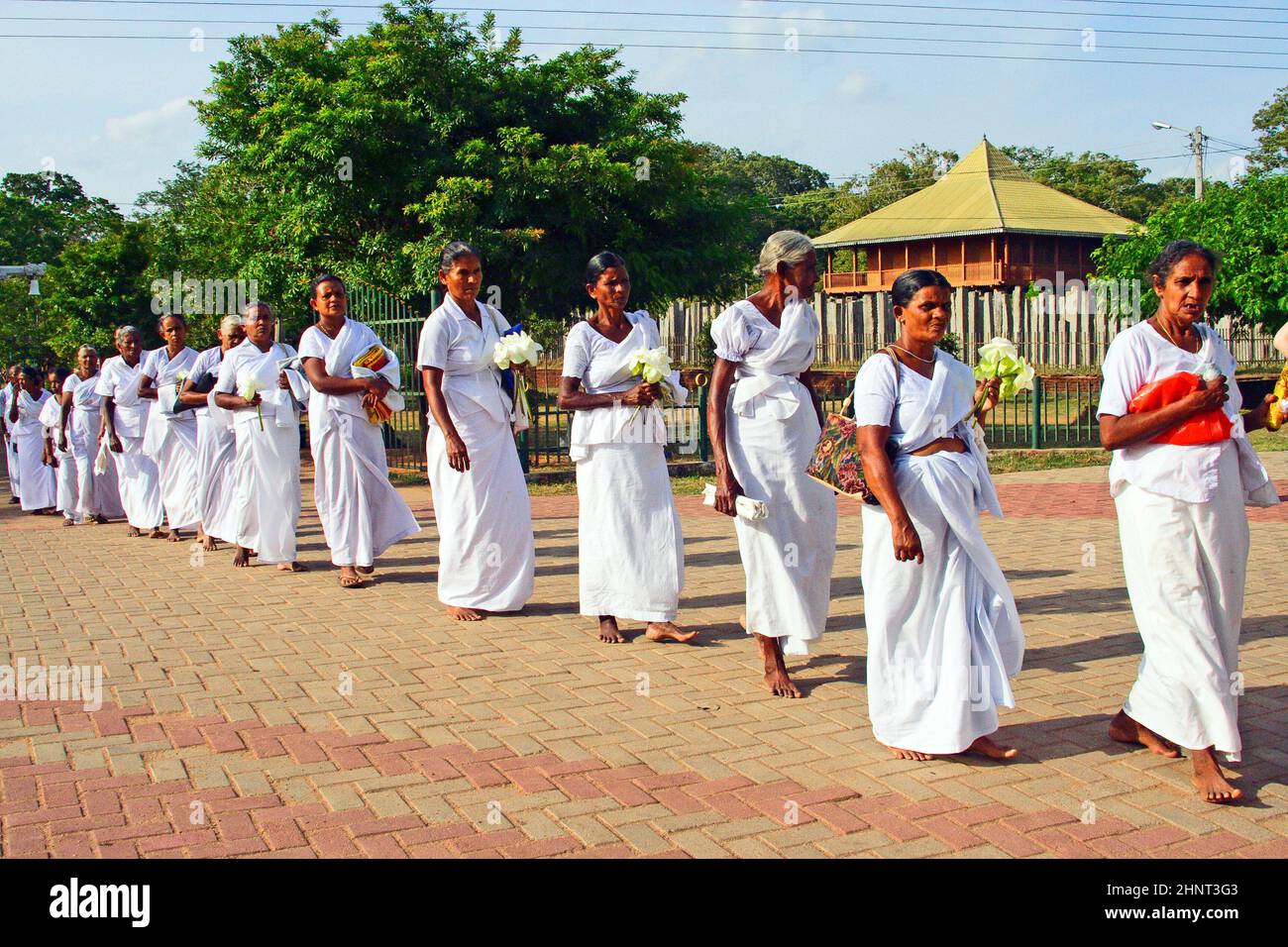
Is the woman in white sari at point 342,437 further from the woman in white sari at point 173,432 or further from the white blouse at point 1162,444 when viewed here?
the white blouse at point 1162,444

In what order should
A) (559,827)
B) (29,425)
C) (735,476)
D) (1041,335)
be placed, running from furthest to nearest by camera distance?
(1041,335) < (29,425) < (735,476) < (559,827)

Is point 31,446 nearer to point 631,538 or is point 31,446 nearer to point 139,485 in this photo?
point 139,485

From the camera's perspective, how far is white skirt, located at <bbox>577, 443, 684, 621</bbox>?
717 centimetres

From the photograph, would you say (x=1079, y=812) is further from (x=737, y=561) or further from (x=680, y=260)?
(x=680, y=260)

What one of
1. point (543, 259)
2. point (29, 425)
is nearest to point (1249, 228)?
point (543, 259)

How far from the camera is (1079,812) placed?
443 cm

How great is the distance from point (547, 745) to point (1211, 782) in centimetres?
254

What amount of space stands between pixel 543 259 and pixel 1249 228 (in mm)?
11805

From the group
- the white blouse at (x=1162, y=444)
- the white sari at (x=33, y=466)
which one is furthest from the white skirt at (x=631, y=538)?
the white sari at (x=33, y=466)

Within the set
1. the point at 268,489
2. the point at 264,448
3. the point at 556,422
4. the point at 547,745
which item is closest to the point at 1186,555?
the point at 547,745

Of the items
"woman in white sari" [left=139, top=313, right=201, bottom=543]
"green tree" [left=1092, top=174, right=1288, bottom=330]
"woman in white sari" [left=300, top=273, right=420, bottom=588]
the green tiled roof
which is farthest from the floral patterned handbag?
the green tiled roof

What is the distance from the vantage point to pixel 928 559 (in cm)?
495

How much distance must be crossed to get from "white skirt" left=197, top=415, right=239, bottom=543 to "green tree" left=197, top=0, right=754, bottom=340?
7.27m

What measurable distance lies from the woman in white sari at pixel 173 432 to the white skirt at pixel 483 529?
505 centimetres
